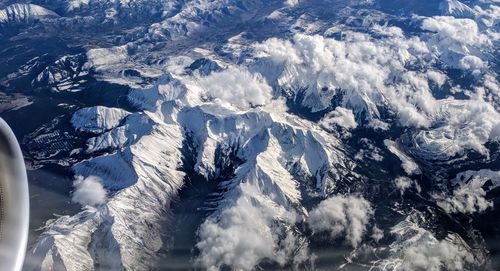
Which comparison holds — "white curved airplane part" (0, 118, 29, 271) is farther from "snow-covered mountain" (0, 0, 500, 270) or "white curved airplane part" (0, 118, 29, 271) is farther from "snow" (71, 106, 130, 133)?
"snow" (71, 106, 130, 133)

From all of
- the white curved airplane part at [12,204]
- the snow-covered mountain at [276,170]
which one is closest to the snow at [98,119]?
the snow-covered mountain at [276,170]

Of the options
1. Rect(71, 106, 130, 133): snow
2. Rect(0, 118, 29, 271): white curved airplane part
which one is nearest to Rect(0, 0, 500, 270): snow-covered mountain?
Rect(71, 106, 130, 133): snow

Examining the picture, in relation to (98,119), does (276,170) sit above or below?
below

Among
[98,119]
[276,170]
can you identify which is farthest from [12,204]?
[98,119]

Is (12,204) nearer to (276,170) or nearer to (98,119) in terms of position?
(276,170)

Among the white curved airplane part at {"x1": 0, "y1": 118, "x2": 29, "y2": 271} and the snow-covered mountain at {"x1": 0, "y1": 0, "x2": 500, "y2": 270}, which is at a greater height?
the white curved airplane part at {"x1": 0, "y1": 118, "x2": 29, "y2": 271}

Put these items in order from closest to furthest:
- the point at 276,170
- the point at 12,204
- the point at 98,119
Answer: the point at 12,204 → the point at 276,170 → the point at 98,119

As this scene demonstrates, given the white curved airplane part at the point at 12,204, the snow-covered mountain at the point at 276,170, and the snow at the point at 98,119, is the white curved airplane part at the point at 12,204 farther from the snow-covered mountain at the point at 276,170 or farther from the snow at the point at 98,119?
the snow at the point at 98,119

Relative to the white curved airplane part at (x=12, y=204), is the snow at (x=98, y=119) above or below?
below

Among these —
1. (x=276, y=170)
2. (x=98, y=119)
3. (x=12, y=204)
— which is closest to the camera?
(x=12, y=204)
